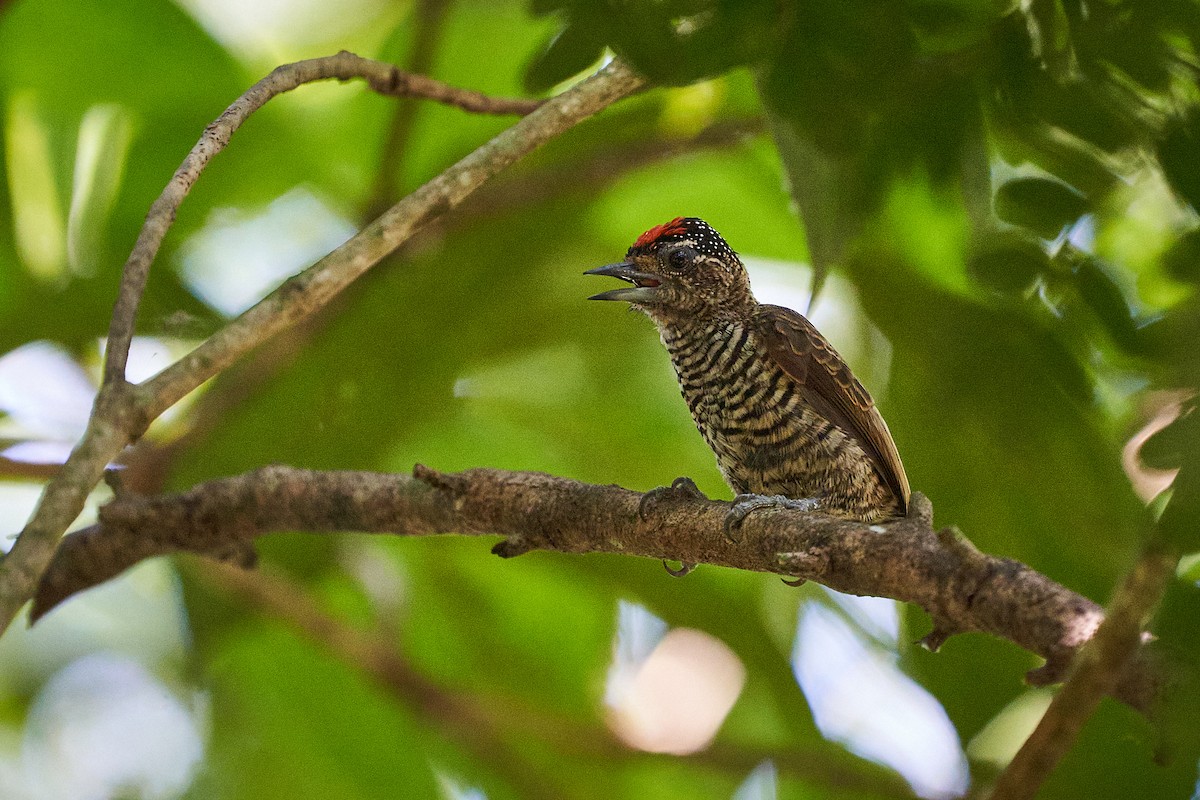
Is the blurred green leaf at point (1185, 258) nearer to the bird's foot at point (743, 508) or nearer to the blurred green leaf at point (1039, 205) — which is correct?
the blurred green leaf at point (1039, 205)

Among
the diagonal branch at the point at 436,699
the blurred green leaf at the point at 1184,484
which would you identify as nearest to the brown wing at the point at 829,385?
the blurred green leaf at the point at 1184,484

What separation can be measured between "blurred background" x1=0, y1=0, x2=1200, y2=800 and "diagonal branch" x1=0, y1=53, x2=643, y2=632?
1.47 feet

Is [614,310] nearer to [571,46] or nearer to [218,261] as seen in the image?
[218,261]

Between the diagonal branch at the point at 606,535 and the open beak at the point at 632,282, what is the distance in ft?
1.67

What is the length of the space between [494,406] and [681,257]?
66.6 inches

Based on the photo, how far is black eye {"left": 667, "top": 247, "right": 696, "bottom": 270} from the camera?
10.3 feet

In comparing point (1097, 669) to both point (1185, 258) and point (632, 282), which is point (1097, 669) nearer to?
point (1185, 258)

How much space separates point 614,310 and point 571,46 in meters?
2.21

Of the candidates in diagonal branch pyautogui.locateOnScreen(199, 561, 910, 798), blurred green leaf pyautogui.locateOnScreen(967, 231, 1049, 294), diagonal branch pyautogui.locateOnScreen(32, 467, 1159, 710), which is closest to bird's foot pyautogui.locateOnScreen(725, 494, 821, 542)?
diagonal branch pyautogui.locateOnScreen(32, 467, 1159, 710)

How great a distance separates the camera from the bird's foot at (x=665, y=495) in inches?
103

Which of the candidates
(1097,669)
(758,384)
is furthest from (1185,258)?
(758,384)

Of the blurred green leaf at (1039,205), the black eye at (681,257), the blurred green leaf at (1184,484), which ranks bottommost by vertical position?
the blurred green leaf at (1184,484)

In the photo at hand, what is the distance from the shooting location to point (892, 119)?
231cm

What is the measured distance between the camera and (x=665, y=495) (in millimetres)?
2631
